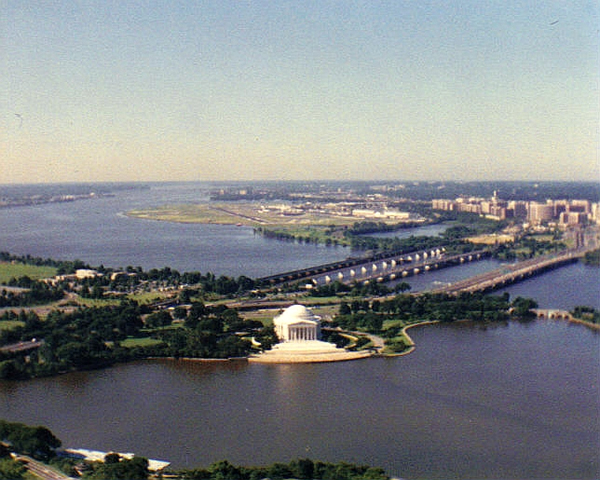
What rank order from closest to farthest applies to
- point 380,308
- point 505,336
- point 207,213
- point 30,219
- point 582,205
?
point 505,336, point 380,308, point 582,205, point 30,219, point 207,213

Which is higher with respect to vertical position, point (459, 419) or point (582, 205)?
point (582, 205)

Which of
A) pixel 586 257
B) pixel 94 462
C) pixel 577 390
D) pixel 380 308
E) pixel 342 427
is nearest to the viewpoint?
pixel 94 462

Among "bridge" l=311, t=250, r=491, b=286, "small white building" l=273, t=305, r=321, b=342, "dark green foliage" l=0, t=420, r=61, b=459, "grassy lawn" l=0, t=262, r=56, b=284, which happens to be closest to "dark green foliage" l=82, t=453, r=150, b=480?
"dark green foliage" l=0, t=420, r=61, b=459

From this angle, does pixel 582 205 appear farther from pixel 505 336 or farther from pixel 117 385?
pixel 117 385

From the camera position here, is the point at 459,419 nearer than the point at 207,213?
Yes

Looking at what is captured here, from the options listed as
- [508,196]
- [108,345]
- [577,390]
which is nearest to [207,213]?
[508,196]

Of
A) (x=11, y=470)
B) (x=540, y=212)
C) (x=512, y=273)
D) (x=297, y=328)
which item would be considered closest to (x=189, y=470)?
(x=11, y=470)
